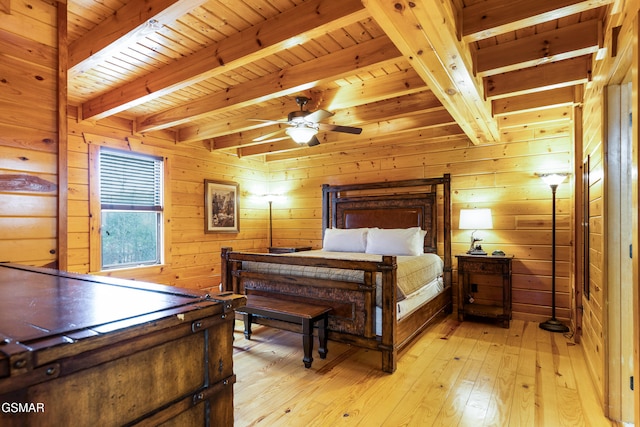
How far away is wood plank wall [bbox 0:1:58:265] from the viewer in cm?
179

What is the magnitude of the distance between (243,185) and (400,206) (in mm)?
2553

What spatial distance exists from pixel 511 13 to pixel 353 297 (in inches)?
84.4

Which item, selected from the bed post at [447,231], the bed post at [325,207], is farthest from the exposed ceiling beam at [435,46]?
the bed post at [325,207]

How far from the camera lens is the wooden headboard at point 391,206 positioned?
4.51 meters


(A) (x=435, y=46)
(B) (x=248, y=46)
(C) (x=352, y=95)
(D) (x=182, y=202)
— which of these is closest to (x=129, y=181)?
(D) (x=182, y=202)

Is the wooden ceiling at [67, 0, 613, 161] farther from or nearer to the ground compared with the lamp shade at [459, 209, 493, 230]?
farther from the ground

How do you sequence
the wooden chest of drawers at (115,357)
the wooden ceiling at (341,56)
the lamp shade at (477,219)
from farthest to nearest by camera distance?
the lamp shade at (477,219), the wooden ceiling at (341,56), the wooden chest of drawers at (115,357)

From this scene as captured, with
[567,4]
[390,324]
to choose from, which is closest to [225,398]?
[390,324]

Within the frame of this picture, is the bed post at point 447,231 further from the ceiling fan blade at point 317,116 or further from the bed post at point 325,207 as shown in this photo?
the ceiling fan blade at point 317,116

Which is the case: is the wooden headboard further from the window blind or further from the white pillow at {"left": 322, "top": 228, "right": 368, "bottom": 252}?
the window blind

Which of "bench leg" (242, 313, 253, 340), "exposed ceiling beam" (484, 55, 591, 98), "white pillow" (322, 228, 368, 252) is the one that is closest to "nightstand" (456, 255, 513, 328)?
"white pillow" (322, 228, 368, 252)

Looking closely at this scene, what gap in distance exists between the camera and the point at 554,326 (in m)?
3.65

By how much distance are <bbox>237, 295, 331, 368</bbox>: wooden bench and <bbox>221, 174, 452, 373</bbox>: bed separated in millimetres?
91

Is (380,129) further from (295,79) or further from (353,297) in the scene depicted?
(353,297)
